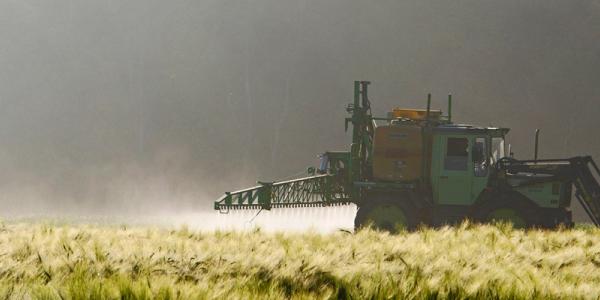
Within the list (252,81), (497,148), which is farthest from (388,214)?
(252,81)

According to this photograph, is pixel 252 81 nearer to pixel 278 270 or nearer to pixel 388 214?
pixel 388 214

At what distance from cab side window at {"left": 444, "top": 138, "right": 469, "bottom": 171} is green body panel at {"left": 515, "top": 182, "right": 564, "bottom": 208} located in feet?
4.01

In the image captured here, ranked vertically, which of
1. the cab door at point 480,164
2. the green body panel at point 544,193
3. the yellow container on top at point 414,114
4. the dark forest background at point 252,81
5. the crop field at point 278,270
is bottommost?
the crop field at point 278,270

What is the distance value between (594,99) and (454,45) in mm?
25347

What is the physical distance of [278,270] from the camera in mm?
6012

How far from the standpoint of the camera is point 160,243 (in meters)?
7.42

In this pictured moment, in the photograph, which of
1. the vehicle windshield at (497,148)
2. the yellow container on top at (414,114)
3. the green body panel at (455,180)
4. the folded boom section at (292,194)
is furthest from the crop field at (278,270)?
the folded boom section at (292,194)

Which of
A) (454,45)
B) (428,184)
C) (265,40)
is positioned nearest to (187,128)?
(265,40)

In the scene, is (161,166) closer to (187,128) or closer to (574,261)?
(187,128)

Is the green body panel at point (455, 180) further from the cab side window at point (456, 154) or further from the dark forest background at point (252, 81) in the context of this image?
the dark forest background at point (252, 81)

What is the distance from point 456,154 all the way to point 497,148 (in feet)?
3.09

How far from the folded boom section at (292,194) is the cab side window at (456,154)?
270cm

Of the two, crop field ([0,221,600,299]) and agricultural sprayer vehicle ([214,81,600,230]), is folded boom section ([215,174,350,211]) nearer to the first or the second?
agricultural sprayer vehicle ([214,81,600,230])

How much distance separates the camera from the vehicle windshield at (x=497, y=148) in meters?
17.2
